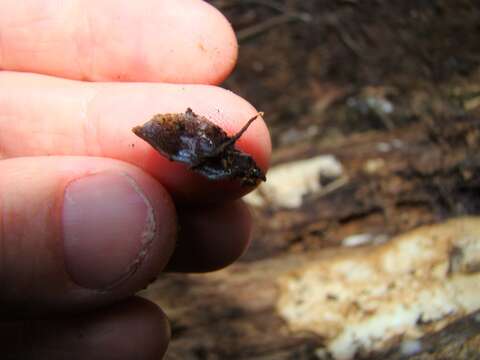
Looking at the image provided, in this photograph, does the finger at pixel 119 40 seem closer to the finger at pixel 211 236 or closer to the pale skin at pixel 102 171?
the pale skin at pixel 102 171

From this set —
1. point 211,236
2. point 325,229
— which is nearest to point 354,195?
point 325,229

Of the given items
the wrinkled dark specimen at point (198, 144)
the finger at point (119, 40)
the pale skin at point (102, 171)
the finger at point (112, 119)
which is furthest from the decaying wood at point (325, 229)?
the finger at point (119, 40)

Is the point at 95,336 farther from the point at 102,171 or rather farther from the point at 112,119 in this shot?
the point at 112,119

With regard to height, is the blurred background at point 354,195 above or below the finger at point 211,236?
below

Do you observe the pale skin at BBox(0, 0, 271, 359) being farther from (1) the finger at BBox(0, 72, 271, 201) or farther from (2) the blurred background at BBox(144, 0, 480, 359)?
(2) the blurred background at BBox(144, 0, 480, 359)

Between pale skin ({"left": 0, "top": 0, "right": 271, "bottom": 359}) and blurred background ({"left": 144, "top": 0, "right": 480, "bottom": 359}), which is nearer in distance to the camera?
pale skin ({"left": 0, "top": 0, "right": 271, "bottom": 359})

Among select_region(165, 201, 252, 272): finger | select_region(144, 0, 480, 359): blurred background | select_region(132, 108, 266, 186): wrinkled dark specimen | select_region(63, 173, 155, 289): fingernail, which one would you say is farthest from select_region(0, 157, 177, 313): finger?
select_region(144, 0, 480, 359): blurred background

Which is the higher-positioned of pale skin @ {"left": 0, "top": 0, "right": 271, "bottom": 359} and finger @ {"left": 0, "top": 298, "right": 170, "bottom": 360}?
pale skin @ {"left": 0, "top": 0, "right": 271, "bottom": 359}
